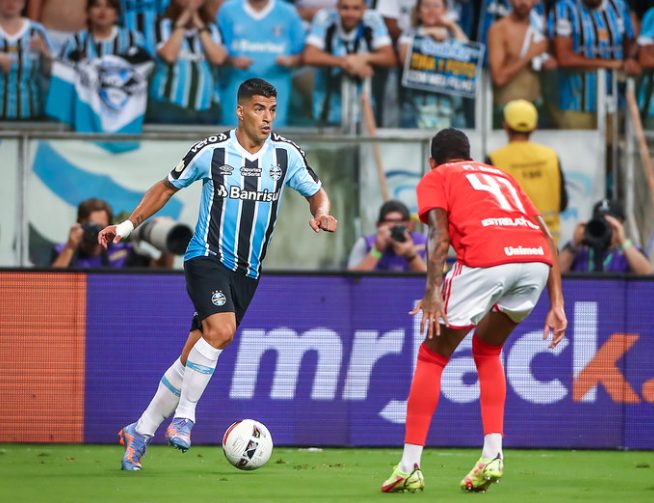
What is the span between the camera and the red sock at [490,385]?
298 inches

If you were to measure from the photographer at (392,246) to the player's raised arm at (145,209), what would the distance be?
2871 millimetres

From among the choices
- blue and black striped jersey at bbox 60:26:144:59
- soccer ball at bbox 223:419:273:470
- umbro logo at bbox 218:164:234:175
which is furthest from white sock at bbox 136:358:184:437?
blue and black striped jersey at bbox 60:26:144:59

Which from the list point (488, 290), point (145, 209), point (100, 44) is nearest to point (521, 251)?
point (488, 290)

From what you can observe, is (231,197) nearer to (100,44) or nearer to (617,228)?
(617,228)

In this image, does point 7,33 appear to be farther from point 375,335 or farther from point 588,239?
point 588,239

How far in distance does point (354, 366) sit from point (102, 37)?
4.51 metres

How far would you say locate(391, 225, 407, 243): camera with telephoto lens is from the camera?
11.0 meters

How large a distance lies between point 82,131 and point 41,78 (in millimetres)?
625

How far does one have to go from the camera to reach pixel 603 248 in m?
11.4

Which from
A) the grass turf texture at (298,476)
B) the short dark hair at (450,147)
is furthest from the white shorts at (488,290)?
the grass turf texture at (298,476)

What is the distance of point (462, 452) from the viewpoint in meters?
10.1

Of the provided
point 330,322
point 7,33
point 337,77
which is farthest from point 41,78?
point 330,322

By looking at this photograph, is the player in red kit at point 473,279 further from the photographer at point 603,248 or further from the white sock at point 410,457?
the photographer at point 603,248

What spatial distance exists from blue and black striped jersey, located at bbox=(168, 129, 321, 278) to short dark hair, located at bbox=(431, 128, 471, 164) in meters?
1.29
